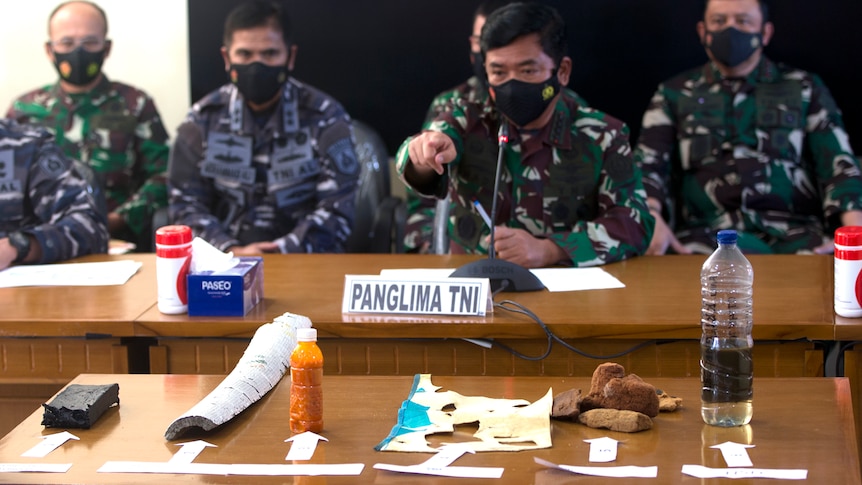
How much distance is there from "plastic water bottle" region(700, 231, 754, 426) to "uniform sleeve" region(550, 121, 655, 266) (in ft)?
3.09

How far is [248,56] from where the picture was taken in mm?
3795

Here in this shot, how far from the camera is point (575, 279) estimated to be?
2539mm

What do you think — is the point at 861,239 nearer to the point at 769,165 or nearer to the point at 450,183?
the point at 450,183

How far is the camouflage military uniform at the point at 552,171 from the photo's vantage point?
290 centimetres

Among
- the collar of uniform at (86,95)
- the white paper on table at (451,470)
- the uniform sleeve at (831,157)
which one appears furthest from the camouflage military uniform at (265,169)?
the white paper on table at (451,470)

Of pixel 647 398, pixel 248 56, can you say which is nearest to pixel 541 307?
pixel 647 398

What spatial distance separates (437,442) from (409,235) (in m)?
→ 2.48

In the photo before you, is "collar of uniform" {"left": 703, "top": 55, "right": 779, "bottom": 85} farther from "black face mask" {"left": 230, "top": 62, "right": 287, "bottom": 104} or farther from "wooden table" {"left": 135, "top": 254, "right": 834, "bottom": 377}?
"wooden table" {"left": 135, "top": 254, "right": 834, "bottom": 377}

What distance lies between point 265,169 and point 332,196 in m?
0.25

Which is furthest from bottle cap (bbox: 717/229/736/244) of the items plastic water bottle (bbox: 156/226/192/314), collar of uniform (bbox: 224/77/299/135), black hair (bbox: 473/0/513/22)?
black hair (bbox: 473/0/513/22)

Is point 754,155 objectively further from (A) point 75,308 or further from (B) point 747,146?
(A) point 75,308

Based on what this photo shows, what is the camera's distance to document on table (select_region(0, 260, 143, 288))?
2.58m

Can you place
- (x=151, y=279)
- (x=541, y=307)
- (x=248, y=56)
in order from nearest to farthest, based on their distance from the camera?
(x=541, y=307) < (x=151, y=279) < (x=248, y=56)

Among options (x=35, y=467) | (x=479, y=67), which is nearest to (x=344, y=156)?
(x=479, y=67)
